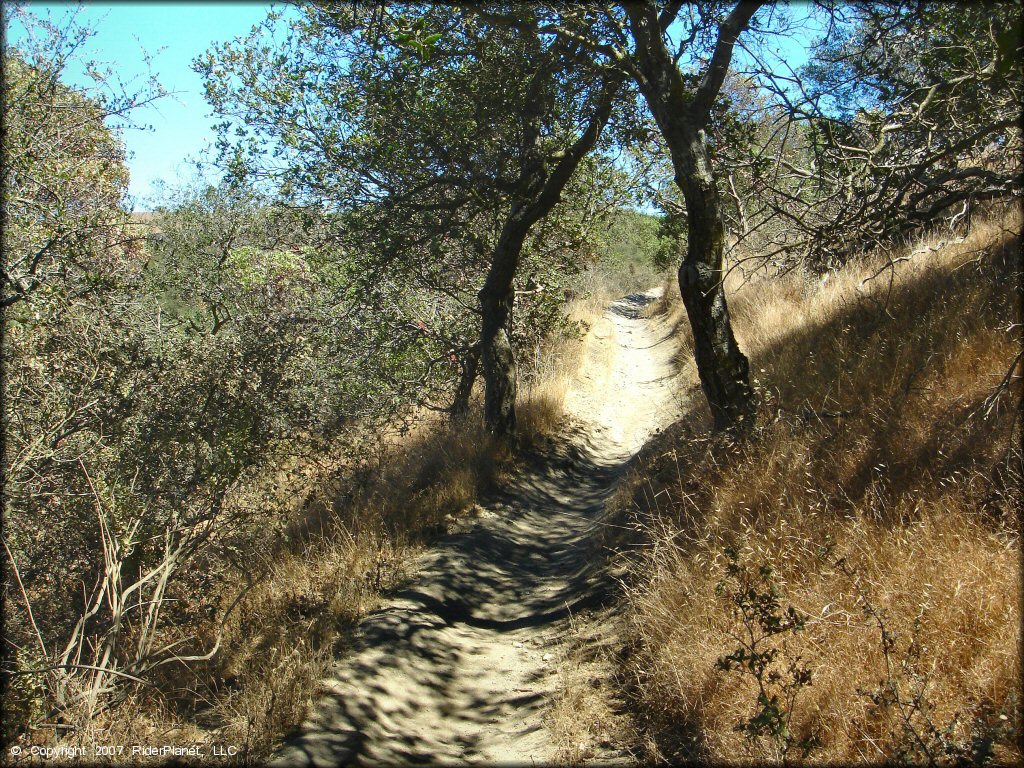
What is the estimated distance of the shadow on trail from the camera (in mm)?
4008

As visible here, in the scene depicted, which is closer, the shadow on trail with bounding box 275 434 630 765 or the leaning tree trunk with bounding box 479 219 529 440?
the shadow on trail with bounding box 275 434 630 765

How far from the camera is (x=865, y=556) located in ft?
12.4

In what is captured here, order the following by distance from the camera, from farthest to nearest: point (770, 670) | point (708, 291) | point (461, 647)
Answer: point (708, 291) < point (461, 647) < point (770, 670)

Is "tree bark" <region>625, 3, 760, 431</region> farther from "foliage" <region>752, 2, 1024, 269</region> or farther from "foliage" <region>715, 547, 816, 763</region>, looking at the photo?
"foliage" <region>715, 547, 816, 763</region>

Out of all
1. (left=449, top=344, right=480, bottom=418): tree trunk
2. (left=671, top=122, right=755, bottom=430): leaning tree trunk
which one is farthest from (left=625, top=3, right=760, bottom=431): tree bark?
(left=449, top=344, right=480, bottom=418): tree trunk

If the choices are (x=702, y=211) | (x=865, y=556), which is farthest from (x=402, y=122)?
(x=865, y=556)

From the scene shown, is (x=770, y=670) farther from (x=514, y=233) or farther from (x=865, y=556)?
(x=514, y=233)

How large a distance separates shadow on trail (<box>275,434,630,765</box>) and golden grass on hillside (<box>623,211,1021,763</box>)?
997mm

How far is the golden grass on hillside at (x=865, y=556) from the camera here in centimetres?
294

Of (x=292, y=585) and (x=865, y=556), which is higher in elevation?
(x=865, y=556)

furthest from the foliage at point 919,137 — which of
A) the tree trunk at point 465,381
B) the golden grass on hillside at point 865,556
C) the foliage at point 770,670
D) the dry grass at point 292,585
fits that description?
the tree trunk at point 465,381

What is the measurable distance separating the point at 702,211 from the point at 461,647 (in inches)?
166

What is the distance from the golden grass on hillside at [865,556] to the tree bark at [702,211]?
485 millimetres

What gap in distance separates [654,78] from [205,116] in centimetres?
585
